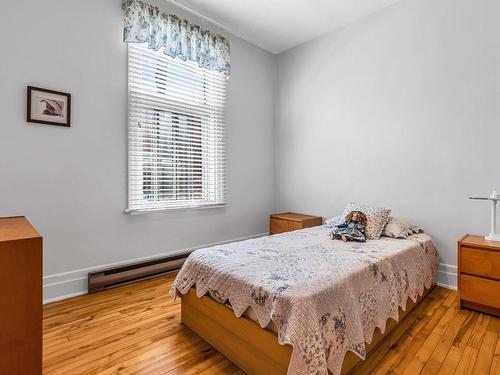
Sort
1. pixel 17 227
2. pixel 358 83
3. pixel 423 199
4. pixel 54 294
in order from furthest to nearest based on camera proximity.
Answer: pixel 358 83 < pixel 423 199 < pixel 54 294 < pixel 17 227

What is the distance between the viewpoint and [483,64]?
8.02ft

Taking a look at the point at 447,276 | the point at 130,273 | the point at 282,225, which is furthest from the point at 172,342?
the point at 447,276

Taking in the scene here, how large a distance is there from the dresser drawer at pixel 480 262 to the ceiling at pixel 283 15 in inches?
102

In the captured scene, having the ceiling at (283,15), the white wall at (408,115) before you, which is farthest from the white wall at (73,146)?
the white wall at (408,115)

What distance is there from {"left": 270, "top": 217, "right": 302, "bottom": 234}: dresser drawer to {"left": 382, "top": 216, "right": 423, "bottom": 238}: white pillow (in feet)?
3.44

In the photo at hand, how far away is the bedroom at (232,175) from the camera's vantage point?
158cm

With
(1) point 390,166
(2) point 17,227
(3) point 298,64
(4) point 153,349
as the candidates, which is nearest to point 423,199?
(1) point 390,166

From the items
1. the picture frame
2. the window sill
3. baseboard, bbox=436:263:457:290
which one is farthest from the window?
baseboard, bbox=436:263:457:290

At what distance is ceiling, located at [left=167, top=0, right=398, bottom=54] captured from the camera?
293cm

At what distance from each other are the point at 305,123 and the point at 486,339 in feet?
9.41

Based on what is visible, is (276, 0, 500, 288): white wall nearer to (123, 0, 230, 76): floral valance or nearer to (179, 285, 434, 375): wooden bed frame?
(123, 0, 230, 76): floral valance

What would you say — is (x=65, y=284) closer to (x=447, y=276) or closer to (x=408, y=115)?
(x=447, y=276)

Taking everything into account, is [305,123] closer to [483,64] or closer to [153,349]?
[483,64]

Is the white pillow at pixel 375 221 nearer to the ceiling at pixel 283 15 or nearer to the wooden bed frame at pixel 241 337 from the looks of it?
the wooden bed frame at pixel 241 337
